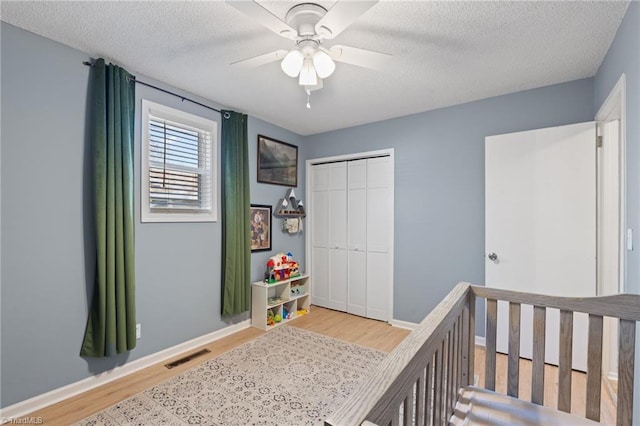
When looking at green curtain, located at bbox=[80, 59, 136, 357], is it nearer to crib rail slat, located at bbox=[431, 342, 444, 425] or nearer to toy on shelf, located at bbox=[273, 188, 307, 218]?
toy on shelf, located at bbox=[273, 188, 307, 218]

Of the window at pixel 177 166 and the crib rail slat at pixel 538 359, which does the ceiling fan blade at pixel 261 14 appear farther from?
the crib rail slat at pixel 538 359

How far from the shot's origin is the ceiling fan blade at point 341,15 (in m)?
1.22

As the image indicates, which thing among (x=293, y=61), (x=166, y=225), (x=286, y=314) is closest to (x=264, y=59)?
(x=293, y=61)

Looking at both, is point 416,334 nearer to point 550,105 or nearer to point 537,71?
point 537,71

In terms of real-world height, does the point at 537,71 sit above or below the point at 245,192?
above

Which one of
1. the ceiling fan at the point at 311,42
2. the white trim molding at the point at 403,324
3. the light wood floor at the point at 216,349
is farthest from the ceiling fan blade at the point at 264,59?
the white trim molding at the point at 403,324

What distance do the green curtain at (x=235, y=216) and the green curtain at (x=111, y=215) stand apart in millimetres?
897

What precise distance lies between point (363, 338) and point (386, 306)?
61 centimetres

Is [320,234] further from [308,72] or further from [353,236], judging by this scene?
[308,72]

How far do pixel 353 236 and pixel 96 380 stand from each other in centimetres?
281

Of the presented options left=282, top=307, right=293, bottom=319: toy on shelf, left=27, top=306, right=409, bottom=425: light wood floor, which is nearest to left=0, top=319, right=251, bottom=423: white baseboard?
left=27, top=306, right=409, bottom=425: light wood floor

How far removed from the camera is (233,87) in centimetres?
267

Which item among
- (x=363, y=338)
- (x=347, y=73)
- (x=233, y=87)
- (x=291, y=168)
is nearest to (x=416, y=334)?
(x=347, y=73)

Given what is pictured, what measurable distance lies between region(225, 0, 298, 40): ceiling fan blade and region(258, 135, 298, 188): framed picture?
2060 mm
